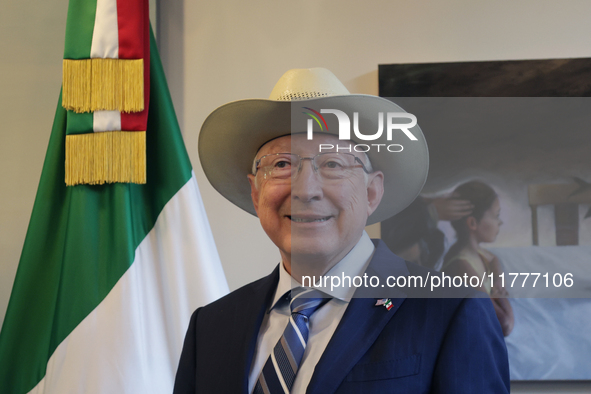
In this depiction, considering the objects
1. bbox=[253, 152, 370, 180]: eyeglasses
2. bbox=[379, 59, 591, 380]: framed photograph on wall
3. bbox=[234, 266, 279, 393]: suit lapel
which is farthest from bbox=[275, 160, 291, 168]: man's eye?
bbox=[379, 59, 591, 380]: framed photograph on wall

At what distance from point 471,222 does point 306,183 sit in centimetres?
107

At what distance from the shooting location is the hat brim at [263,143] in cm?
105

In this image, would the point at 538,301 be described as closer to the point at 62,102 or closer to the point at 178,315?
the point at 178,315

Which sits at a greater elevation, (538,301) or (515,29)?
(515,29)

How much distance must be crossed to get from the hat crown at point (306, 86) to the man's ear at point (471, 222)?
3.02 feet

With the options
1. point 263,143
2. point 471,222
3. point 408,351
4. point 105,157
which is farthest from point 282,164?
point 471,222

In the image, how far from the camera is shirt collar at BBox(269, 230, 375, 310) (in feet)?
3.13

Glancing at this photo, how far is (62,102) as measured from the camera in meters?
1.60

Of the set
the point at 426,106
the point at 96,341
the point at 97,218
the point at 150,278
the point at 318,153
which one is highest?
the point at 426,106

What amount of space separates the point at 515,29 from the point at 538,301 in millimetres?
1003

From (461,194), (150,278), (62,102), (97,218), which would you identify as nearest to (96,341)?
(150,278)

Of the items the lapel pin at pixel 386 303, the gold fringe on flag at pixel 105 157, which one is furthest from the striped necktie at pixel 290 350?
the gold fringe on flag at pixel 105 157

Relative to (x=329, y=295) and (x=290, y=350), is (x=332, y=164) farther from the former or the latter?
(x=290, y=350)

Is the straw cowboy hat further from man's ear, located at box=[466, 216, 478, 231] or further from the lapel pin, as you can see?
man's ear, located at box=[466, 216, 478, 231]
